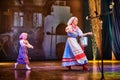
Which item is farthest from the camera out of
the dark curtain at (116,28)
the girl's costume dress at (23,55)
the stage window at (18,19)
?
the dark curtain at (116,28)

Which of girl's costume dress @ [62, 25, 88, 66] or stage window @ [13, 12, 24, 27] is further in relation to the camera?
stage window @ [13, 12, 24, 27]

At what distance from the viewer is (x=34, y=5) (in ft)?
45.0

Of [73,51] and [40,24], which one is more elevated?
[40,24]

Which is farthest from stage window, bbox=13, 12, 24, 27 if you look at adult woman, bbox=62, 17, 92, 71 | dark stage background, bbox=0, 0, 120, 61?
adult woman, bbox=62, 17, 92, 71

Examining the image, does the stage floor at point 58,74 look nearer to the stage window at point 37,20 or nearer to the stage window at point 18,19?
the stage window at point 18,19

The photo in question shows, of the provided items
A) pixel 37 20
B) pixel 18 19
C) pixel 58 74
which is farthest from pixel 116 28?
pixel 58 74

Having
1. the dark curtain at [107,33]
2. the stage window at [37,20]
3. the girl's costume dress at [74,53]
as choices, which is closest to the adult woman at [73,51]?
the girl's costume dress at [74,53]

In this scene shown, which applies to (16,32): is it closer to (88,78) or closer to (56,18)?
(56,18)

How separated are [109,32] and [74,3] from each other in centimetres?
208

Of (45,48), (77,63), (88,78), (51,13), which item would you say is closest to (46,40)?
(45,48)

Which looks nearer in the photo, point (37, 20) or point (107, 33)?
point (37, 20)

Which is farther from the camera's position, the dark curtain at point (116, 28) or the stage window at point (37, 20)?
the dark curtain at point (116, 28)

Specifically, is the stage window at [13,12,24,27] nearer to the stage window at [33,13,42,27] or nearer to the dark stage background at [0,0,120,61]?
the dark stage background at [0,0,120,61]

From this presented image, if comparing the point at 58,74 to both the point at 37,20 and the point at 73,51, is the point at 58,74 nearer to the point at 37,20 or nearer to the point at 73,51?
the point at 73,51
